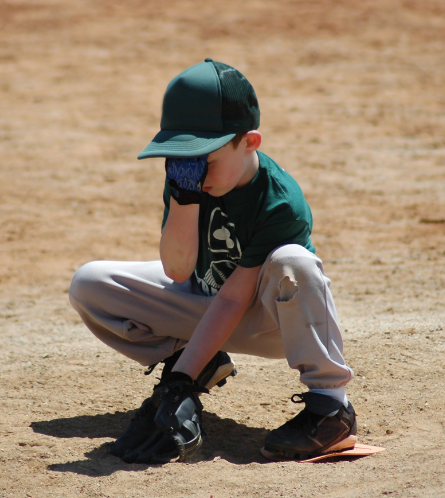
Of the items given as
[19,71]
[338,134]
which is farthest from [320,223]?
[19,71]

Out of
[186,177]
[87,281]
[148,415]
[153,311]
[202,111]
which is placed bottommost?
[148,415]

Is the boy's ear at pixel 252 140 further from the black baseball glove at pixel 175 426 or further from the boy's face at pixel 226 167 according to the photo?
the black baseball glove at pixel 175 426

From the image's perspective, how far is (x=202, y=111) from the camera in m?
2.00

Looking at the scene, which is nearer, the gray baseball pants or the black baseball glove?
the black baseball glove

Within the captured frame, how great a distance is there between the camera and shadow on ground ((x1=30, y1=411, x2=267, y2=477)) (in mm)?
2109

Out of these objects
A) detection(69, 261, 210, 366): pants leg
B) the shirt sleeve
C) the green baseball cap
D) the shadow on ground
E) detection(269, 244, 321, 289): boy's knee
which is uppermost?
the green baseball cap

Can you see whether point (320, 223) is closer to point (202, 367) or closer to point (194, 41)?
point (202, 367)

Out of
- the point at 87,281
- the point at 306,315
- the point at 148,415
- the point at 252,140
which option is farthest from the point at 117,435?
the point at 252,140

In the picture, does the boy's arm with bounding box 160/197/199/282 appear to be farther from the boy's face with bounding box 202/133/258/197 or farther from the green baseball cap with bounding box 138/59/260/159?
the green baseball cap with bounding box 138/59/260/159

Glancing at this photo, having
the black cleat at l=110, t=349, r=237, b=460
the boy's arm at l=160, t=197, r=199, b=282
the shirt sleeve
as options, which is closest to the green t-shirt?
the shirt sleeve

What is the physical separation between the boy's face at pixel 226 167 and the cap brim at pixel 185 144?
0.08 metres

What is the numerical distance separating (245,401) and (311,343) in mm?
698

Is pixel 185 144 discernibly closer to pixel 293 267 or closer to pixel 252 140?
pixel 252 140

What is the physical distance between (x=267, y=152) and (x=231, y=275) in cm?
491
